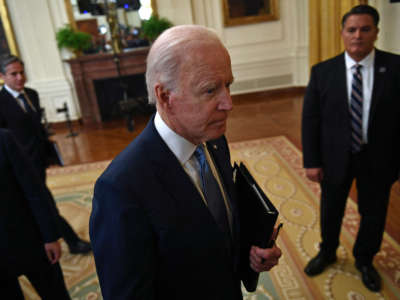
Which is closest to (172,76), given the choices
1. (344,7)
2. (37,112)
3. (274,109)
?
(37,112)

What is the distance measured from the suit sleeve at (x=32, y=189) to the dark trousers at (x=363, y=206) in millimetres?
1749

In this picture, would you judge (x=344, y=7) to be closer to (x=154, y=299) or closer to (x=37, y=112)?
(x=37, y=112)

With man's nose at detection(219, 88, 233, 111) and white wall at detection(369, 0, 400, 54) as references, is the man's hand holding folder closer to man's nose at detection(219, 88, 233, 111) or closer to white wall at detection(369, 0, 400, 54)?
man's nose at detection(219, 88, 233, 111)

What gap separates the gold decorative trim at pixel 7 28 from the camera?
22.3 feet

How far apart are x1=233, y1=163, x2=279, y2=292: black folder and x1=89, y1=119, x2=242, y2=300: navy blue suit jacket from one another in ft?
0.41

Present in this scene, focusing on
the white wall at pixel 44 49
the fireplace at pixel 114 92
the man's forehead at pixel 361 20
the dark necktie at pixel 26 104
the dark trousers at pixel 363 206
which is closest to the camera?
the man's forehead at pixel 361 20

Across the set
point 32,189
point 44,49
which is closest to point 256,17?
point 44,49

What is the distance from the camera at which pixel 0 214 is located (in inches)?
62.4

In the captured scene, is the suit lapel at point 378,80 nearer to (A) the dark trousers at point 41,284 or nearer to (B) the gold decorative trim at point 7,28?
(A) the dark trousers at point 41,284

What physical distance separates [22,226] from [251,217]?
4.03 feet

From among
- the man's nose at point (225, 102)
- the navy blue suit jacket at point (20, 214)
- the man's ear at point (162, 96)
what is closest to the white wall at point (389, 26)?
the man's nose at point (225, 102)

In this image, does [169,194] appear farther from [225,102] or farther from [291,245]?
[291,245]

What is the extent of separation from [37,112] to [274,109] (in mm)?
4892

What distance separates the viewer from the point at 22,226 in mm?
1648
